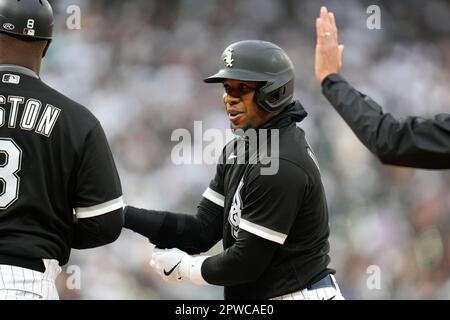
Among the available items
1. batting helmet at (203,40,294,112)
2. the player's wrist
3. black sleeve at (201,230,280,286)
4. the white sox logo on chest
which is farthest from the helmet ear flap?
the player's wrist

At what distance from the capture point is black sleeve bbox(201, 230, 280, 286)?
2.97 meters

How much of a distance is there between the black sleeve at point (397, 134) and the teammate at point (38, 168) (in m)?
0.93

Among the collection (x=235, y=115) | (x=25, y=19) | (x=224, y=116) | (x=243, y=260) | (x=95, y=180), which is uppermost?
(x=25, y=19)

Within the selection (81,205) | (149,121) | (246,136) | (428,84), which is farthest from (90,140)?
(428,84)

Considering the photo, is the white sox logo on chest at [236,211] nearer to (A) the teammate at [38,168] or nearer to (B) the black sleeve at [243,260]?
(B) the black sleeve at [243,260]

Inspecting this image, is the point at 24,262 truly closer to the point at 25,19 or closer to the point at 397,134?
the point at 25,19

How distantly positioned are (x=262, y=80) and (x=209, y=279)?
33.8 inches

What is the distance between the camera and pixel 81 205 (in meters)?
2.76

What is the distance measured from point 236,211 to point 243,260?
23cm

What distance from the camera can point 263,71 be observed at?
3.20 metres

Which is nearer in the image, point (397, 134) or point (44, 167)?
point (397, 134)

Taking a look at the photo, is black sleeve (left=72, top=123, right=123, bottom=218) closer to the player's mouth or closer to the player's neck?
the player's neck

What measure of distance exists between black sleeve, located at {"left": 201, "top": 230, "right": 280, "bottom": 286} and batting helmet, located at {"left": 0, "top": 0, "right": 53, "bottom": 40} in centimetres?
109

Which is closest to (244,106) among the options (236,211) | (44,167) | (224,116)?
(236,211)
